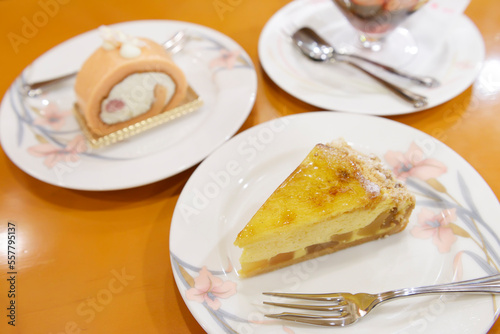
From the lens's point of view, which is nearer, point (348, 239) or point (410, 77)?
point (348, 239)

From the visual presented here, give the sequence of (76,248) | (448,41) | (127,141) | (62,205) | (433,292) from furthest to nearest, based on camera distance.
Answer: (448,41) < (127,141) < (62,205) < (76,248) < (433,292)

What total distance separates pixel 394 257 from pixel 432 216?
0.16 m

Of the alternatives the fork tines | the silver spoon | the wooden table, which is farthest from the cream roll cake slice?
the silver spoon

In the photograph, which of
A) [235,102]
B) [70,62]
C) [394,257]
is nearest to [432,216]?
[394,257]

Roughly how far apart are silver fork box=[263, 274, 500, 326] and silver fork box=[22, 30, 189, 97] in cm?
114

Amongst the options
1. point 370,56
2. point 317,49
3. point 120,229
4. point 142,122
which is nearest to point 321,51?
point 317,49

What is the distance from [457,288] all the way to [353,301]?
0.75ft

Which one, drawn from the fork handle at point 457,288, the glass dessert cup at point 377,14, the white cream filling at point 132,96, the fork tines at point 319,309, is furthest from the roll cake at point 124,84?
the fork handle at point 457,288

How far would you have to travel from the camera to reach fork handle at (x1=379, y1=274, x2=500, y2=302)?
90 centimetres

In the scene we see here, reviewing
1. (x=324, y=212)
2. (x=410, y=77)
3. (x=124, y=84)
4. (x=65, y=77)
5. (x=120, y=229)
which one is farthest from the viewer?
(x=65, y=77)

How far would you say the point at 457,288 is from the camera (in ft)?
2.98

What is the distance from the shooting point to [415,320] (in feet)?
2.99

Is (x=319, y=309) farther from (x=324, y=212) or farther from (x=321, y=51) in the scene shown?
(x=321, y=51)

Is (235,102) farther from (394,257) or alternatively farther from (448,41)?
(448,41)
